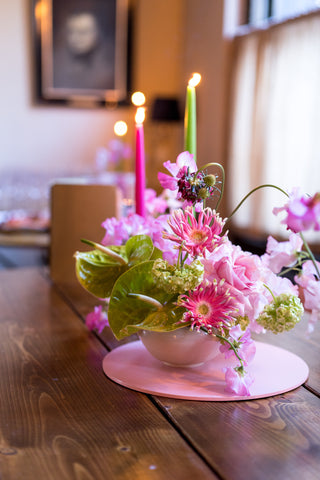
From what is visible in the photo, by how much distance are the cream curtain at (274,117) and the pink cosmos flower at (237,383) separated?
3236 mm

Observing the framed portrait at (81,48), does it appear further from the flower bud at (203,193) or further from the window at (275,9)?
the flower bud at (203,193)

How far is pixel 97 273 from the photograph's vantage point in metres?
0.89

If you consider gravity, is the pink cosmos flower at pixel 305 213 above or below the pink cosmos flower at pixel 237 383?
above

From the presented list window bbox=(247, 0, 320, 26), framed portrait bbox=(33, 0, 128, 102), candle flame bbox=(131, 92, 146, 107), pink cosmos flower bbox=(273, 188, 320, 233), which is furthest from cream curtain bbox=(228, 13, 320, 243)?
pink cosmos flower bbox=(273, 188, 320, 233)

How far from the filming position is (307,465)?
0.62 m

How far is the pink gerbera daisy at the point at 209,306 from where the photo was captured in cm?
74

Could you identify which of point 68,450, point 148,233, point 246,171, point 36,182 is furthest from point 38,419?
point 36,182

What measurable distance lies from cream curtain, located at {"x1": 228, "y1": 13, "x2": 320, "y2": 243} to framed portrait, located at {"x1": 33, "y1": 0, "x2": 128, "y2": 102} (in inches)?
53.5

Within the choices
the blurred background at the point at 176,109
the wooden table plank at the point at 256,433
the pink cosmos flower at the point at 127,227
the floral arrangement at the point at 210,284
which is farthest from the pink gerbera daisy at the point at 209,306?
the blurred background at the point at 176,109

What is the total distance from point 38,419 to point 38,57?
524 cm

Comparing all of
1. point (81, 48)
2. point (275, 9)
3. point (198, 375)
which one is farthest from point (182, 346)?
point (81, 48)

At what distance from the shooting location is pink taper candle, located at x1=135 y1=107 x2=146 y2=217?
0.92m

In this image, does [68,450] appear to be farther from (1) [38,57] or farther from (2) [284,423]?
(1) [38,57]

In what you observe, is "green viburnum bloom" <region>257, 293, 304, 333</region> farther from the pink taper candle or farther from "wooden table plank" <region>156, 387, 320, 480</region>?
the pink taper candle
